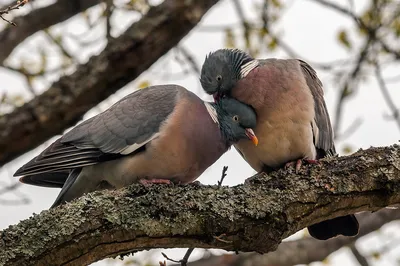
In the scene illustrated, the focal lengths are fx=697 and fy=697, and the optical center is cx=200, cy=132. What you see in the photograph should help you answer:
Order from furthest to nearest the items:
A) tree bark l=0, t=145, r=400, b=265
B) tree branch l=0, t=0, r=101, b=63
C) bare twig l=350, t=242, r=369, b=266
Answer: bare twig l=350, t=242, r=369, b=266 → tree branch l=0, t=0, r=101, b=63 → tree bark l=0, t=145, r=400, b=265

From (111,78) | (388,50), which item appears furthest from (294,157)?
(388,50)

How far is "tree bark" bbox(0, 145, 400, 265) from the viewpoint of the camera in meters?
2.88

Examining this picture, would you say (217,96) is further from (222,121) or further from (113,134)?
(113,134)

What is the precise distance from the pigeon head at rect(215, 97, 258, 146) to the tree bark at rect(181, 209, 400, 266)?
182 cm

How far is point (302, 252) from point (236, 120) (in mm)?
2025

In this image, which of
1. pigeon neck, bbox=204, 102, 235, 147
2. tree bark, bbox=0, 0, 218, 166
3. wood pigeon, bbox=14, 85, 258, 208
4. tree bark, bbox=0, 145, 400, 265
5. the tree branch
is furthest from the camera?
the tree branch

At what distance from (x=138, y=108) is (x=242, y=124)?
0.64 m

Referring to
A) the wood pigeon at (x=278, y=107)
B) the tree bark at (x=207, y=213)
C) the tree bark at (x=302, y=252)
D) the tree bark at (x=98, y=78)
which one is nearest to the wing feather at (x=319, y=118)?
the wood pigeon at (x=278, y=107)

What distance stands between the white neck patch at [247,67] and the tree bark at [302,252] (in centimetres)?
189

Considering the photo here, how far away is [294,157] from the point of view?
13.7ft

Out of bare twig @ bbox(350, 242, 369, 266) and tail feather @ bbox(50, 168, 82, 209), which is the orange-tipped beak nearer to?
tail feather @ bbox(50, 168, 82, 209)

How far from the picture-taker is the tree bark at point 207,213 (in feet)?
9.45

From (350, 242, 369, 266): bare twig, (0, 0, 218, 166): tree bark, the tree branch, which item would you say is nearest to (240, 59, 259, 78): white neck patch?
(0, 0, 218, 166): tree bark

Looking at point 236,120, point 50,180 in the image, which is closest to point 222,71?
point 236,120
